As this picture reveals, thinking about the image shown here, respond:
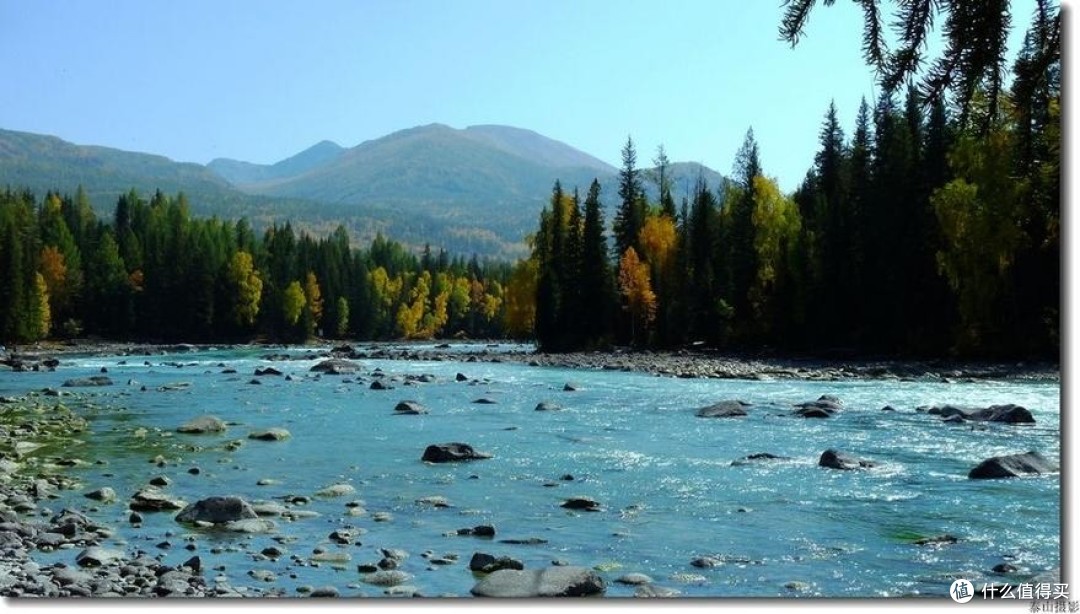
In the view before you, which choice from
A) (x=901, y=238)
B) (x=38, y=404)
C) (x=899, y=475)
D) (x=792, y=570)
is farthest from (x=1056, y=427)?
(x=901, y=238)

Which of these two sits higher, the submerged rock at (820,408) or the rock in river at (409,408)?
the submerged rock at (820,408)

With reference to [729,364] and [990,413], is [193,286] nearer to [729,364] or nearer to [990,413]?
[729,364]

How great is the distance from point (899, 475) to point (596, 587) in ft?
21.2

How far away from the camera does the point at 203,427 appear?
16672 mm

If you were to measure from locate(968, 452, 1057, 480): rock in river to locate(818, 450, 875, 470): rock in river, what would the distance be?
1.34 m

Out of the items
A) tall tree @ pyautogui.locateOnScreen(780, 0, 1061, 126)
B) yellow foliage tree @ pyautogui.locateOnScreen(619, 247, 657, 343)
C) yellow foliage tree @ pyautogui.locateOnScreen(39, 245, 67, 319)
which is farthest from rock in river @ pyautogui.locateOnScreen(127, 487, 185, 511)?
yellow foliage tree @ pyautogui.locateOnScreen(39, 245, 67, 319)

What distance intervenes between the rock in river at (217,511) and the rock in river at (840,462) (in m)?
7.18

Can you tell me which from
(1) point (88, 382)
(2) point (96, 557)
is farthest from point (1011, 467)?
(1) point (88, 382)

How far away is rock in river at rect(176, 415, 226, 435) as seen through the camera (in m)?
16.5

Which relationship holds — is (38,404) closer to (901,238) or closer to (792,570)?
(792,570)

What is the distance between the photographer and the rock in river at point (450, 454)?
13.4m

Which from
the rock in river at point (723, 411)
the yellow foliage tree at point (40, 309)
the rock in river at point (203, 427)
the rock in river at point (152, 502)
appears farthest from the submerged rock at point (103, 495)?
the yellow foliage tree at point (40, 309)

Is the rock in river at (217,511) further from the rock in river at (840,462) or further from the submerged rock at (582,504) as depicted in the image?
the rock in river at (840,462)

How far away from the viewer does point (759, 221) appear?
159 ft
